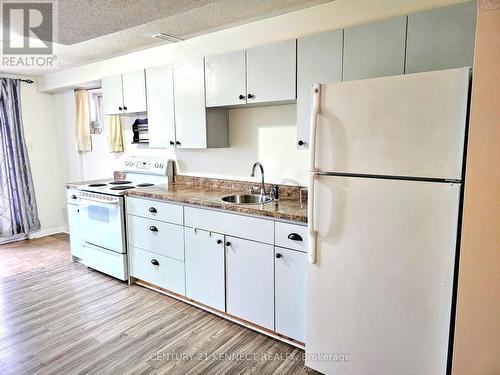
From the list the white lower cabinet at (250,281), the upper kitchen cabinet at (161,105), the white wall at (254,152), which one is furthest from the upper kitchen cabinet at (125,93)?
the white lower cabinet at (250,281)

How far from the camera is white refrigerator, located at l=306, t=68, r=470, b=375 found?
1525 mm

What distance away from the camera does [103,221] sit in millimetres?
3367

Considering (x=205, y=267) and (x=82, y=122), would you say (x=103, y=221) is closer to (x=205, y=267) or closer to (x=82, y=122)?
(x=205, y=267)

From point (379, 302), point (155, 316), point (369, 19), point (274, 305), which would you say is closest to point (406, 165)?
point (379, 302)

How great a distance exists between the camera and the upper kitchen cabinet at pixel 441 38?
1.77m

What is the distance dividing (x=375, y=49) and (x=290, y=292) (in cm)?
162

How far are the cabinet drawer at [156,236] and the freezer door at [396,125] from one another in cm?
153

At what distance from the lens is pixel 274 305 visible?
7.59 feet

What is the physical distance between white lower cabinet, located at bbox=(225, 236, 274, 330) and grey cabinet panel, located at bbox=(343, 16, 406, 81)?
1.27 metres

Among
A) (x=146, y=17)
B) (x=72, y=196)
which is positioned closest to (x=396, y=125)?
(x=146, y=17)

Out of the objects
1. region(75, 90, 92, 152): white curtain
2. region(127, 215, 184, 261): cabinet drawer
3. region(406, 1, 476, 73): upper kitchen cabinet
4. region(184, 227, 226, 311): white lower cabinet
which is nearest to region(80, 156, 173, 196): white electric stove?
region(127, 215, 184, 261): cabinet drawer

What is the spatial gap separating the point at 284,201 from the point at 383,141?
1.11m

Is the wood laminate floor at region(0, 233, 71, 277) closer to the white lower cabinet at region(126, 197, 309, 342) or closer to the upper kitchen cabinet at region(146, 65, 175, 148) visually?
the white lower cabinet at region(126, 197, 309, 342)

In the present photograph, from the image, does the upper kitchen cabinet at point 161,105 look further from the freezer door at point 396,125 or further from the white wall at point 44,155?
the white wall at point 44,155
